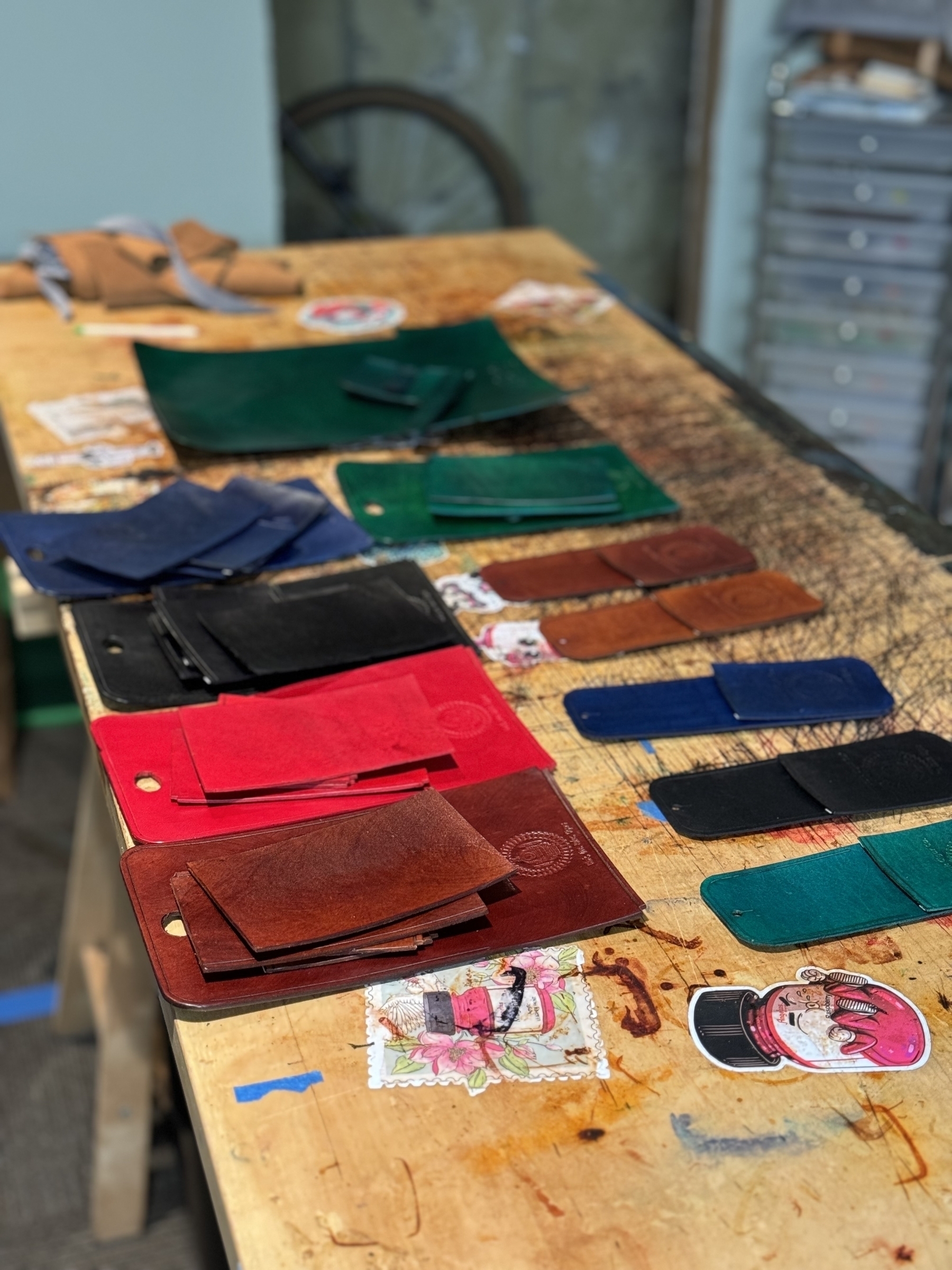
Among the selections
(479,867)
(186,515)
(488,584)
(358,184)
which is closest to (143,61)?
(358,184)

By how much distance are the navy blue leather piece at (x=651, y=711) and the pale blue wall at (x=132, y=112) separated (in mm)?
1764

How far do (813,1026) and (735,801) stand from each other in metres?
0.20

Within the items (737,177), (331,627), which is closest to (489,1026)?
(331,627)

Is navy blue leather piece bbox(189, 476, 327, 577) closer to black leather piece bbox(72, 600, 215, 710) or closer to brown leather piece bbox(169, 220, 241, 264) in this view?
black leather piece bbox(72, 600, 215, 710)

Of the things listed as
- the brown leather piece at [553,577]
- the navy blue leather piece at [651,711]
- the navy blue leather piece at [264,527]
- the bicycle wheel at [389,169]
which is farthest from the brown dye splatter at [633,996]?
the bicycle wheel at [389,169]

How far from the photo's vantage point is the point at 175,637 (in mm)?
1044

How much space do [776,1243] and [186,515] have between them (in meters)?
0.84

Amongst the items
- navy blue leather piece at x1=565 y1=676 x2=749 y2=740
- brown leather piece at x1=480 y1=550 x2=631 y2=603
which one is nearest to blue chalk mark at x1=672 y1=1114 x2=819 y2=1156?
navy blue leather piece at x1=565 y1=676 x2=749 y2=740

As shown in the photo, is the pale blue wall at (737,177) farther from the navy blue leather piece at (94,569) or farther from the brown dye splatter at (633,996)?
the brown dye splatter at (633,996)

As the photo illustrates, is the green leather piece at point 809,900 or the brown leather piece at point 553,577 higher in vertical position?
the brown leather piece at point 553,577

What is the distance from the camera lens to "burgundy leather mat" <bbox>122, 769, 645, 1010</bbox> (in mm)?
728

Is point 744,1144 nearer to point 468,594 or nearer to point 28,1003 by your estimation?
point 468,594

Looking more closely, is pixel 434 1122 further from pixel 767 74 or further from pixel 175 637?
pixel 767 74

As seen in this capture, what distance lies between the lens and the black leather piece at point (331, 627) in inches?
40.6
